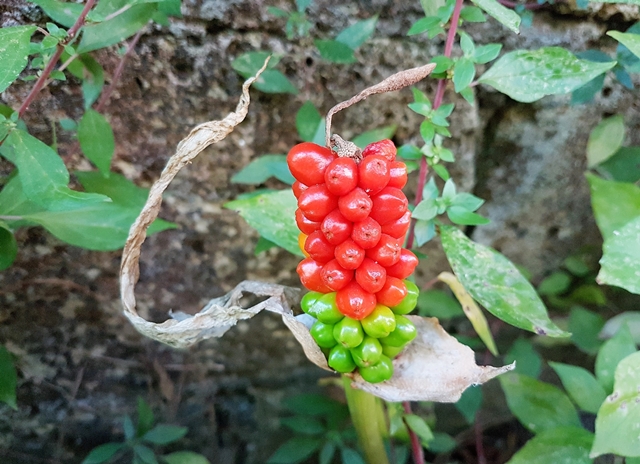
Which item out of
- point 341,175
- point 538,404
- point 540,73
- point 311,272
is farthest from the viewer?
point 538,404

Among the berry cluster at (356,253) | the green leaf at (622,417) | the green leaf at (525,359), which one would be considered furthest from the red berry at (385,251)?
the green leaf at (525,359)

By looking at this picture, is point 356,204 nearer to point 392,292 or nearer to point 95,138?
point 392,292

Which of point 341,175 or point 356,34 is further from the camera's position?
point 356,34

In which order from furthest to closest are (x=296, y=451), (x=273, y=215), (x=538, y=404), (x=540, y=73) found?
(x=296, y=451) < (x=538, y=404) < (x=273, y=215) < (x=540, y=73)

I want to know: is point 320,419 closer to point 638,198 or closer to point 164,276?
point 164,276

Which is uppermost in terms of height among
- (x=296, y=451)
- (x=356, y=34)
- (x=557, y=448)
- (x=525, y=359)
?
(x=356, y=34)

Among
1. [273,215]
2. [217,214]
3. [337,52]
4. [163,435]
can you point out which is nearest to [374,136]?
[337,52]
